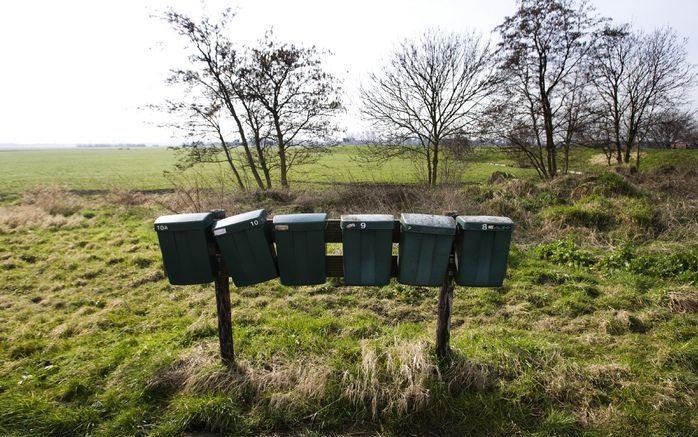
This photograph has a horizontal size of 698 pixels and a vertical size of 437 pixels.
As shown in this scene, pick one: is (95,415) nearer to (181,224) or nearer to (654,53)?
(181,224)

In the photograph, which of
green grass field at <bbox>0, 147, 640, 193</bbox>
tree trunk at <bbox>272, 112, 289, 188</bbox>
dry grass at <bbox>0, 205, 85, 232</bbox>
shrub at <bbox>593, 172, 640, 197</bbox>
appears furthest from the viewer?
green grass field at <bbox>0, 147, 640, 193</bbox>

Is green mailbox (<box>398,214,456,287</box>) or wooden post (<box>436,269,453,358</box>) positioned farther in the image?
wooden post (<box>436,269,453,358</box>)

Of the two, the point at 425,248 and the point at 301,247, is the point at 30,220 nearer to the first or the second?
the point at 301,247

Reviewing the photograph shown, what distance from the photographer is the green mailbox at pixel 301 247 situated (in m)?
3.11

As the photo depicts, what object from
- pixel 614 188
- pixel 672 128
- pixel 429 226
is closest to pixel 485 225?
pixel 429 226

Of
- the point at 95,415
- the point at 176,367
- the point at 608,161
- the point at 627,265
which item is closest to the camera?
the point at 95,415

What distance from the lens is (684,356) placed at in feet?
11.0

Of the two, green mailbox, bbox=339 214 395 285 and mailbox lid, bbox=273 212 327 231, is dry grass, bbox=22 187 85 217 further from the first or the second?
green mailbox, bbox=339 214 395 285

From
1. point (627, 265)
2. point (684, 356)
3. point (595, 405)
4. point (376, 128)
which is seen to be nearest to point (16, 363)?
point (595, 405)

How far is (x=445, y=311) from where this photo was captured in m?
3.25

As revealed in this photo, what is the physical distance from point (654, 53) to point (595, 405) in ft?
80.5

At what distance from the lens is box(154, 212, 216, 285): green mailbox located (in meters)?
3.07

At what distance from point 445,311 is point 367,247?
93 centimetres

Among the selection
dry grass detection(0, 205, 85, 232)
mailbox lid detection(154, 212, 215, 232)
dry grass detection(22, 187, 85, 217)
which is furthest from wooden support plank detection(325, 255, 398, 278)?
dry grass detection(22, 187, 85, 217)
